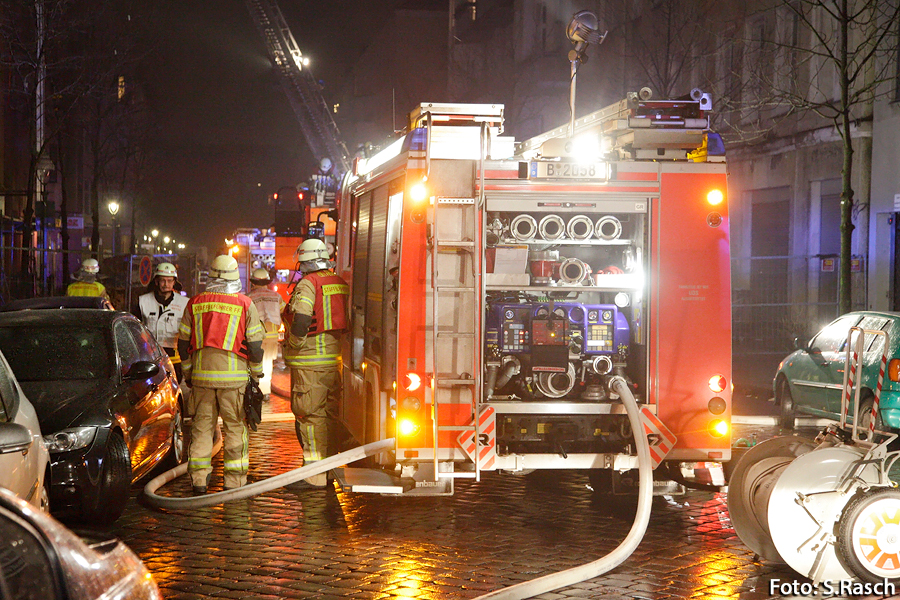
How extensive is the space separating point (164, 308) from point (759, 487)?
292 inches

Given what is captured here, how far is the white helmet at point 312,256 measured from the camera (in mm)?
8477

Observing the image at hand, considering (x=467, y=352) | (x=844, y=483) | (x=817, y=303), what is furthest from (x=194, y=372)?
(x=817, y=303)

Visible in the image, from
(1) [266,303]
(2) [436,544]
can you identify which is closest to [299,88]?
(1) [266,303]

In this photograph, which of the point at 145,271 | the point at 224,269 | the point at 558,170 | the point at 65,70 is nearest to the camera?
the point at 558,170

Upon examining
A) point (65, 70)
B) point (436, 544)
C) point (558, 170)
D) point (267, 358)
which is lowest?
point (436, 544)

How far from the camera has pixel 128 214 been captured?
6412 cm

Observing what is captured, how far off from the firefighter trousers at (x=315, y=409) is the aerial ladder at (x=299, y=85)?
96.0ft

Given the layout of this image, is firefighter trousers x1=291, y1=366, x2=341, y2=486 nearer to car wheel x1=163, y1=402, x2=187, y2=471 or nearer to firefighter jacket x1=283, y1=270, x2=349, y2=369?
firefighter jacket x1=283, y1=270, x2=349, y2=369

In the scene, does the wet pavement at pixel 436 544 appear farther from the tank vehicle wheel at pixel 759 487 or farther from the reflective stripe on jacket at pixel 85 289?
the reflective stripe on jacket at pixel 85 289

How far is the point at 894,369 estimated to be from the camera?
385 inches

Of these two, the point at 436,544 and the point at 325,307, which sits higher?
the point at 325,307

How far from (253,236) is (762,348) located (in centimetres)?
1894

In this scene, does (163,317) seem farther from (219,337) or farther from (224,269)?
(219,337)

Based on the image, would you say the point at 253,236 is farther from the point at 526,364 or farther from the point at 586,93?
the point at 526,364
